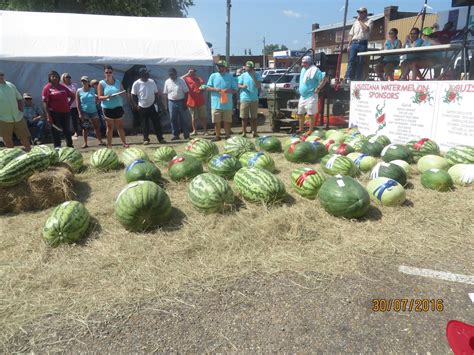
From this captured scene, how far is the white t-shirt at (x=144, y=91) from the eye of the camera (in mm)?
9430

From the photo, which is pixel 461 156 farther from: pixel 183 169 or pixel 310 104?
pixel 183 169

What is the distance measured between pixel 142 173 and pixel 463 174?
470 centimetres

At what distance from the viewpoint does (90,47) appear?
1134cm

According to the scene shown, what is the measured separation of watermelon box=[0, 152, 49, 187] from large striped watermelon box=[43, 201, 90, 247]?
1276mm

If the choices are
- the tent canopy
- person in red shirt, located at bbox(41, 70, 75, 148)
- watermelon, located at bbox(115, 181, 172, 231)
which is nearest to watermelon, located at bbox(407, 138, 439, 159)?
watermelon, located at bbox(115, 181, 172, 231)

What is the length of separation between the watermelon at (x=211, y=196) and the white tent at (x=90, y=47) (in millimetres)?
8233

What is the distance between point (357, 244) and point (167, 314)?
2012 millimetres

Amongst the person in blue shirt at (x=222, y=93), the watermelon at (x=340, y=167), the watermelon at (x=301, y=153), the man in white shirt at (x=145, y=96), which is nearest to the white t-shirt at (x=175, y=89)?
the man in white shirt at (x=145, y=96)

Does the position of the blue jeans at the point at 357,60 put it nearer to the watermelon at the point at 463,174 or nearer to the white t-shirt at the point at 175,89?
the white t-shirt at the point at 175,89

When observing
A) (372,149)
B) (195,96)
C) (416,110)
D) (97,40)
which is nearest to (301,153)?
(372,149)

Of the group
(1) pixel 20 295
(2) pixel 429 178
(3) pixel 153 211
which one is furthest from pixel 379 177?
(1) pixel 20 295

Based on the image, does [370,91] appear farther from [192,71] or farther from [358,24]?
[192,71]

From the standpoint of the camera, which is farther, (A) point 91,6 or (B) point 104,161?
(A) point 91,6
